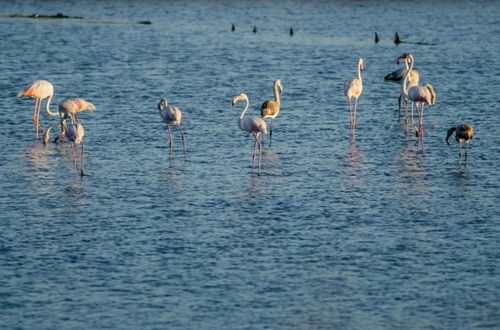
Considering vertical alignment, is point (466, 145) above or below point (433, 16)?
below

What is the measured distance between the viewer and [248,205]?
20.9m

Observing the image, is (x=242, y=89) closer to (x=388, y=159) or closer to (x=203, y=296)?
(x=388, y=159)

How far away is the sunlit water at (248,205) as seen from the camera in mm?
15695

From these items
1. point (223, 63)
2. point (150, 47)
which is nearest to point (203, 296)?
point (223, 63)

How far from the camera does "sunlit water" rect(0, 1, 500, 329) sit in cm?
1570

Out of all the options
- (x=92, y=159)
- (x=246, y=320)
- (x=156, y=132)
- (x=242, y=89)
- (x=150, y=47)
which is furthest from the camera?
(x=150, y=47)

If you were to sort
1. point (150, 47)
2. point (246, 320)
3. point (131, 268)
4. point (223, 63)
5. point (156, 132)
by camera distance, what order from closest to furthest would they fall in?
point (246, 320) → point (131, 268) → point (156, 132) → point (223, 63) → point (150, 47)

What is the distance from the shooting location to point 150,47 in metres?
44.8

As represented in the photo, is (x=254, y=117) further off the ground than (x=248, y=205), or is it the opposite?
(x=254, y=117)

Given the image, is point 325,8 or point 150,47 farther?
point 325,8

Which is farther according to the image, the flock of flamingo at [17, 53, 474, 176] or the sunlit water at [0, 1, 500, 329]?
the flock of flamingo at [17, 53, 474, 176]

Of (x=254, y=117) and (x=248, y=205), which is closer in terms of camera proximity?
(x=248, y=205)

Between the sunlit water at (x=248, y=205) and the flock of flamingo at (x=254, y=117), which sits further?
the flock of flamingo at (x=254, y=117)

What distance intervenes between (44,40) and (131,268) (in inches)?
1223
